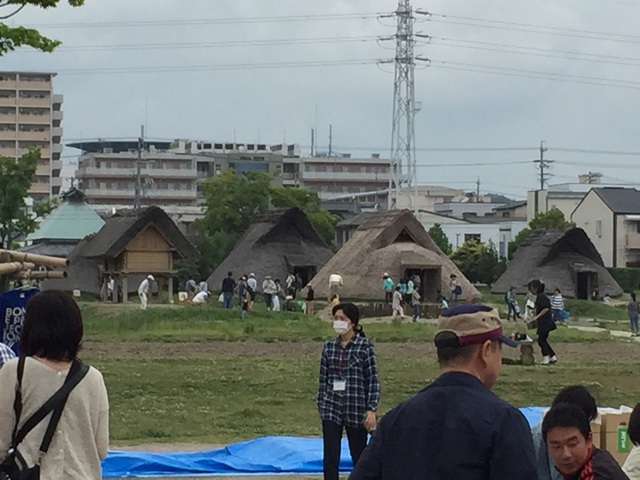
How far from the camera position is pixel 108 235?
182ft

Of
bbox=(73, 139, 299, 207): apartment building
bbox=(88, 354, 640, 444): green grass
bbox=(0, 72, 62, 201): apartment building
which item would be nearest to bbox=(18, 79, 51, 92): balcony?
bbox=(0, 72, 62, 201): apartment building

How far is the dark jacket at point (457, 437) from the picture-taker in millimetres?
3910

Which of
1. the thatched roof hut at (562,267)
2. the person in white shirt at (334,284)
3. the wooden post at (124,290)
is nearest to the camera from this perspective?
the person in white shirt at (334,284)

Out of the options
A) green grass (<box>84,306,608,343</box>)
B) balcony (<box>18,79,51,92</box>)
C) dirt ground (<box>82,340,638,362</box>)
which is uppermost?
balcony (<box>18,79,51,92</box>)

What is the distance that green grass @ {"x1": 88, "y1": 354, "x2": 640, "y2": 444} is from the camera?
14406 millimetres

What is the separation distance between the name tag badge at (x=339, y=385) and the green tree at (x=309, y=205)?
65176mm

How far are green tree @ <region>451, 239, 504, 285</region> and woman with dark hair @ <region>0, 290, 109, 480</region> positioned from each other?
232ft

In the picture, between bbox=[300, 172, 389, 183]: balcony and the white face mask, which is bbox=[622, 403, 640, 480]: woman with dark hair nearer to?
the white face mask

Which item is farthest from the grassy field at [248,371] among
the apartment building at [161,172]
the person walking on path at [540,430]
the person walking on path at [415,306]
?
the apartment building at [161,172]

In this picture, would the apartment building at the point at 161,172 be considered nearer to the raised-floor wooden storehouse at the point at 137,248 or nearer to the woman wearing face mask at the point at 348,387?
the raised-floor wooden storehouse at the point at 137,248

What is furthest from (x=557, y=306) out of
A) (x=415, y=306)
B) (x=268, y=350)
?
(x=268, y=350)

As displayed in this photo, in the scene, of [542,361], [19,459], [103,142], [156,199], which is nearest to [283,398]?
[542,361]

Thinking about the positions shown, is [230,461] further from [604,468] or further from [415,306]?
[415,306]

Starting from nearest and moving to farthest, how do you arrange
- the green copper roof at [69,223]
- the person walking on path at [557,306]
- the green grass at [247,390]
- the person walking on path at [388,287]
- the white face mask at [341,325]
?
the white face mask at [341,325], the green grass at [247,390], the person walking on path at [557,306], the person walking on path at [388,287], the green copper roof at [69,223]
